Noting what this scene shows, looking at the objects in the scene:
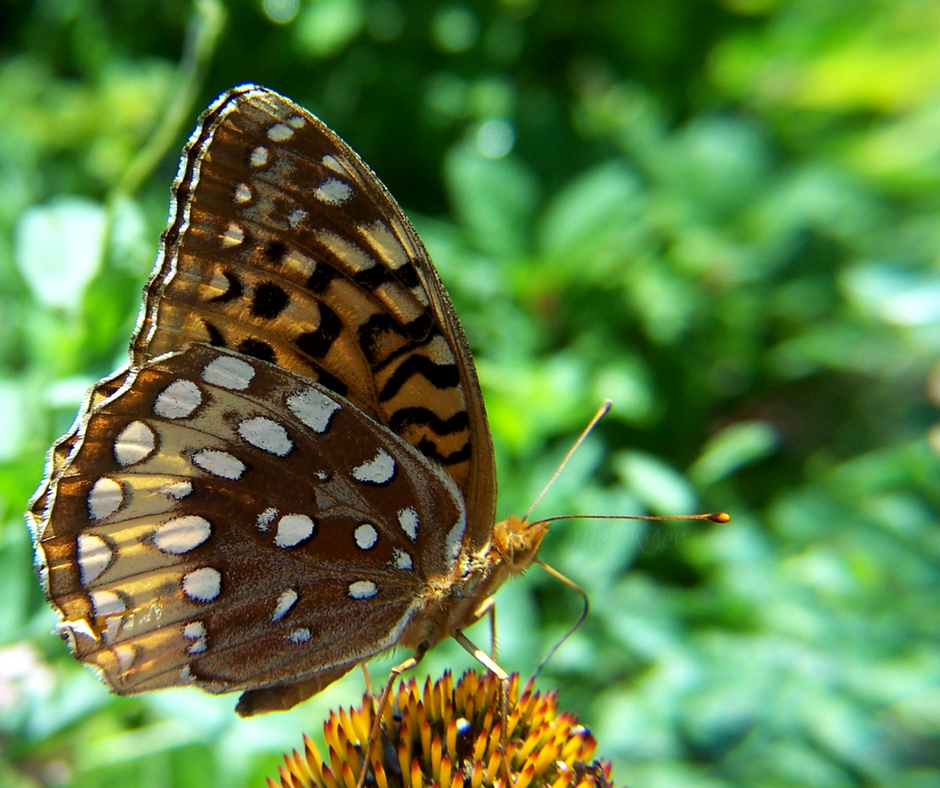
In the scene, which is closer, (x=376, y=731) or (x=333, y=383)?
(x=376, y=731)

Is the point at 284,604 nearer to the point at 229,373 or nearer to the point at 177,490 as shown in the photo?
the point at 177,490

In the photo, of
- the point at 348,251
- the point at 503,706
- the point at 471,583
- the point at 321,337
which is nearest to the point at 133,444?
the point at 321,337

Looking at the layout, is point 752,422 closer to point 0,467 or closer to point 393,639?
point 393,639

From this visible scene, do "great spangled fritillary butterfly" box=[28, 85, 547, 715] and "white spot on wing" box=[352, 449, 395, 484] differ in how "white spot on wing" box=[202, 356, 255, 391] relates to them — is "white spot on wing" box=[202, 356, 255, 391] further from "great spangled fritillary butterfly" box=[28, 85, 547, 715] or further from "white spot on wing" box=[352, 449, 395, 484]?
"white spot on wing" box=[352, 449, 395, 484]

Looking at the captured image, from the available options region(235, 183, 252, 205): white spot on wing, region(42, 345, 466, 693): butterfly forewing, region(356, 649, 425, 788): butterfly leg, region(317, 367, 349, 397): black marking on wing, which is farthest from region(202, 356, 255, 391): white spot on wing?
region(356, 649, 425, 788): butterfly leg

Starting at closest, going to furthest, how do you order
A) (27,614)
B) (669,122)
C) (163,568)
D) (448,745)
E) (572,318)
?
(448,745) → (163,568) → (27,614) → (572,318) → (669,122)

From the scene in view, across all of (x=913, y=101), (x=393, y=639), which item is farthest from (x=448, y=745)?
(x=913, y=101)

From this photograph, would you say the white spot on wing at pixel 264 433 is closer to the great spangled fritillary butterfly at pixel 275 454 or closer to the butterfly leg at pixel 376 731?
the great spangled fritillary butterfly at pixel 275 454
